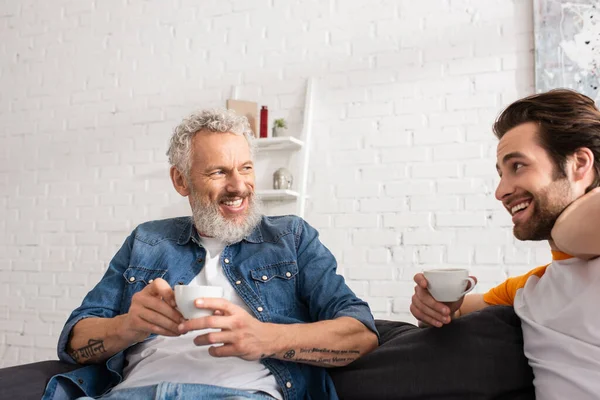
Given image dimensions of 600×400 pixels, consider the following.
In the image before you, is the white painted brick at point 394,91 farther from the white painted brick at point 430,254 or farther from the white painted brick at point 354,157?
the white painted brick at point 430,254

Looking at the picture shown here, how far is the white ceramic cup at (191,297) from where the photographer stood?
1249 mm

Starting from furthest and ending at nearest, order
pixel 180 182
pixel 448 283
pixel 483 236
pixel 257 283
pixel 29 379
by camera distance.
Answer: pixel 483 236 → pixel 180 182 → pixel 257 283 → pixel 29 379 → pixel 448 283

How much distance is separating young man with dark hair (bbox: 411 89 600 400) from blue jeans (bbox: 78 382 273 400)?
49cm

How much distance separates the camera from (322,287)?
5.62ft

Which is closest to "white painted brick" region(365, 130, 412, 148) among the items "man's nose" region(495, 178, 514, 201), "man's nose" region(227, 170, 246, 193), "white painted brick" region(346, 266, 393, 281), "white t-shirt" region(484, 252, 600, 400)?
"white painted brick" region(346, 266, 393, 281)

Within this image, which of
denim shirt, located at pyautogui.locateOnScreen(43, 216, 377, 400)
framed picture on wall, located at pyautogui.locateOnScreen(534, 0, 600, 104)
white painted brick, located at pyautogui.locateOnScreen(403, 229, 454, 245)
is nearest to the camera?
denim shirt, located at pyautogui.locateOnScreen(43, 216, 377, 400)

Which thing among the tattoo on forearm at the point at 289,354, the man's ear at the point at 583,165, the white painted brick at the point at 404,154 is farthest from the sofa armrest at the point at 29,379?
the white painted brick at the point at 404,154

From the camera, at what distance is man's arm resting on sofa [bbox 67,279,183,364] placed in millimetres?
1362

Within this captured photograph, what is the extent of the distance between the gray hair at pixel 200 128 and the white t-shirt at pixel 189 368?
19.2 inches

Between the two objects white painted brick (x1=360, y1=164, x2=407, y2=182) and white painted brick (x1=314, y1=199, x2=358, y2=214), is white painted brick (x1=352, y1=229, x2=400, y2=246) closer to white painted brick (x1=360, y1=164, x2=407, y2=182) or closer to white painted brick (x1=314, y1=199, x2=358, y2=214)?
white painted brick (x1=314, y1=199, x2=358, y2=214)

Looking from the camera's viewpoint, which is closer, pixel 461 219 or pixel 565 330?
pixel 565 330

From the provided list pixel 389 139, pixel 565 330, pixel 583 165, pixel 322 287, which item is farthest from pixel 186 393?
pixel 389 139

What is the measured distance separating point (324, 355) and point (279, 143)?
1902mm

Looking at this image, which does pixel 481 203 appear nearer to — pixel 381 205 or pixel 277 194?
pixel 381 205
